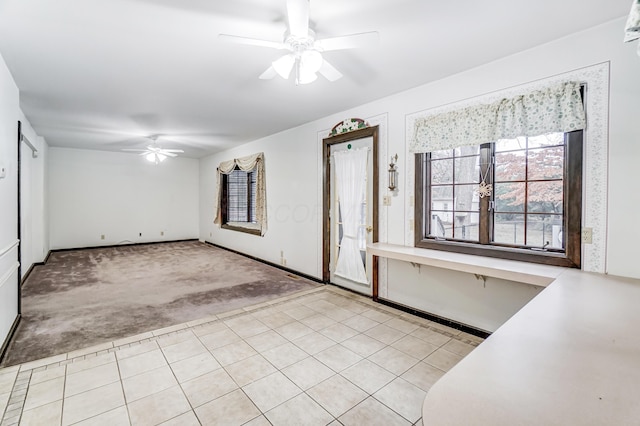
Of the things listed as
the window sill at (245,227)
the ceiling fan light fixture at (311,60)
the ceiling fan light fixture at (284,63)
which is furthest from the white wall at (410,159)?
the ceiling fan light fixture at (284,63)

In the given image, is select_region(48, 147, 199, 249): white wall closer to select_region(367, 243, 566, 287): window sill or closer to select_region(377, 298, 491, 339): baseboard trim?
select_region(377, 298, 491, 339): baseboard trim

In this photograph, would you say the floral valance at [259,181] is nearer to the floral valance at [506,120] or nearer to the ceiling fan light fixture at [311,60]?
the floral valance at [506,120]

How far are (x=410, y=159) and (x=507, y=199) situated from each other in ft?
3.43

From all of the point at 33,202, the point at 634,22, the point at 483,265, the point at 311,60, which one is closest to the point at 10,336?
the point at 311,60

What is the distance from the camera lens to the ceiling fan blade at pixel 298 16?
1.62 meters

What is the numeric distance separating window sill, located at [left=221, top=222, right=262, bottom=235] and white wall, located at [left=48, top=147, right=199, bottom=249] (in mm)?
1893

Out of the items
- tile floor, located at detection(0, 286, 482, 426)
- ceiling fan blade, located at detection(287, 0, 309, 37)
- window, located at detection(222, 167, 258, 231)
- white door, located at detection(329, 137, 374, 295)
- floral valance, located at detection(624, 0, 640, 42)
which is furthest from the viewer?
window, located at detection(222, 167, 258, 231)

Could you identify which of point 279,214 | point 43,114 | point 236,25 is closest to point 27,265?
point 43,114

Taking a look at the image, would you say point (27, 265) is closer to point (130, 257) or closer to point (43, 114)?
point (130, 257)

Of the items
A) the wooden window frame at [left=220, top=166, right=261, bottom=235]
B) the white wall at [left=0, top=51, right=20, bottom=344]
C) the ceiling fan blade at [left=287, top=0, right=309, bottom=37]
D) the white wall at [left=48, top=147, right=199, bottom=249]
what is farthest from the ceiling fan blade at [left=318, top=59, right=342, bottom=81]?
the white wall at [left=48, top=147, right=199, bottom=249]

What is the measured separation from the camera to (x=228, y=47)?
240cm

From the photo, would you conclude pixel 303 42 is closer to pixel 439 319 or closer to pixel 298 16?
pixel 298 16

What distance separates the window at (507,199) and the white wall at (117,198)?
714 cm

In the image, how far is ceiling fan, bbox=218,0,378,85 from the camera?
172 cm
